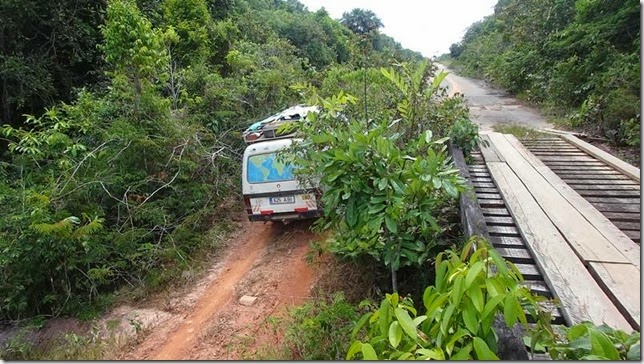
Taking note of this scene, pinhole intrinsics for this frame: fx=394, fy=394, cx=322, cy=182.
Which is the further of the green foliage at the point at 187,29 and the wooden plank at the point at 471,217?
the green foliage at the point at 187,29

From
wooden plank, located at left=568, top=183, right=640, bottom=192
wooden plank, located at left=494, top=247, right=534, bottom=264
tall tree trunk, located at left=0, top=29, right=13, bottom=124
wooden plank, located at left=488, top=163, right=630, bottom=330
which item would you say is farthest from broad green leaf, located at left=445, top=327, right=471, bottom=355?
tall tree trunk, located at left=0, top=29, right=13, bottom=124

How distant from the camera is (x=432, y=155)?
8.77 feet

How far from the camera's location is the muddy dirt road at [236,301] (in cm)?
470

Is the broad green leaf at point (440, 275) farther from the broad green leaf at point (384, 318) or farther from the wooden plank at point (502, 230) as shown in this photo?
the wooden plank at point (502, 230)

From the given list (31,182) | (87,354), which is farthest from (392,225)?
(31,182)

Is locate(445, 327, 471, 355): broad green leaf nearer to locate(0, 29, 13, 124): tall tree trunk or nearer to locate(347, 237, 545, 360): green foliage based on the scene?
locate(347, 237, 545, 360): green foliage

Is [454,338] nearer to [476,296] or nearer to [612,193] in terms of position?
[476,296]

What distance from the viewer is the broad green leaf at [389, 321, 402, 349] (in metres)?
1.41

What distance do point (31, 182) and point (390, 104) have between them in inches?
257

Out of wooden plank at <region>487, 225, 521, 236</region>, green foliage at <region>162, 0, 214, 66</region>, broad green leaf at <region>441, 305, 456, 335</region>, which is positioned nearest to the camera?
broad green leaf at <region>441, 305, 456, 335</region>

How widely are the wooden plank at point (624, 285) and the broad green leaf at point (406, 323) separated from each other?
1558mm

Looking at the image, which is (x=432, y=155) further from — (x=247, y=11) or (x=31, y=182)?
(x=247, y=11)

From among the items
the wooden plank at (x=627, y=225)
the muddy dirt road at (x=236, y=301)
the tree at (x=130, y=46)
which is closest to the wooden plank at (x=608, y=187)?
the wooden plank at (x=627, y=225)

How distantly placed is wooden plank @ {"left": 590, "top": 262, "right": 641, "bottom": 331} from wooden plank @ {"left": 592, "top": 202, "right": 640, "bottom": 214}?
4.63 feet
